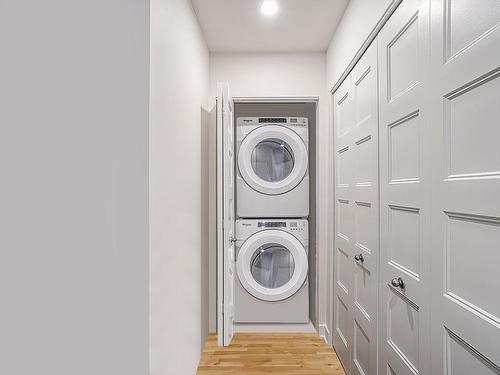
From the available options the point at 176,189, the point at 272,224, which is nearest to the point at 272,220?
the point at 272,224

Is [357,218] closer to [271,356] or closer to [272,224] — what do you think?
[272,224]

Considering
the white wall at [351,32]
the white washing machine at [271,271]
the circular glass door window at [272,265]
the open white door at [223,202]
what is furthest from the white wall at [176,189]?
the white wall at [351,32]

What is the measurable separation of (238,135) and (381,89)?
1.64 metres

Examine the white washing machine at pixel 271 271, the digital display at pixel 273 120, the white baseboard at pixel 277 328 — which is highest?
the digital display at pixel 273 120

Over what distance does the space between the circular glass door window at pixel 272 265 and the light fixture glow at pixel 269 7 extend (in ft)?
6.24

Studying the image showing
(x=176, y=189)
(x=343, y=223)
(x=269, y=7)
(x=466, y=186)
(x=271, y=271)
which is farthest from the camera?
(x=271, y=271)

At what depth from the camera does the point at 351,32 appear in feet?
6.66

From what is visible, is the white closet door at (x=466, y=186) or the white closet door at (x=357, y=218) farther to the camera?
the white closet door at (x=357, y=218)

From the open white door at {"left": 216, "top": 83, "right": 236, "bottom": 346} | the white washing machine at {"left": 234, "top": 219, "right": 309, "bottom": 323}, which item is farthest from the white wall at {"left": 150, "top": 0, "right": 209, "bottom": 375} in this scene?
the white washing machine at {"left": 234, "top": 219, "right": 309, "bottom": 323}

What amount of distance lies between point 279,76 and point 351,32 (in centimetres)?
94

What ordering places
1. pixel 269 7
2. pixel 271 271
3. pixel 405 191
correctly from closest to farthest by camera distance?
pixel 405 191
pixel 269 7
pixel 271 271

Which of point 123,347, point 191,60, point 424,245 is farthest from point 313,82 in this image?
point 123,347

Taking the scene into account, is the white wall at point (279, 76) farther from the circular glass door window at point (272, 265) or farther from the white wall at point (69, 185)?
the white wall at point (69, 185)

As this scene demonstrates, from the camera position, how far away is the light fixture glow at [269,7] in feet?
6.86
